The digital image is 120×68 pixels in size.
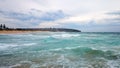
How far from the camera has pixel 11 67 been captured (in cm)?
636

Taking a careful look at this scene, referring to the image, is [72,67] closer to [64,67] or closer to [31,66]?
[64,67]

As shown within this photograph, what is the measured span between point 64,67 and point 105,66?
2089mm

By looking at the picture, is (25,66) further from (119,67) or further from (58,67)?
(119,67)

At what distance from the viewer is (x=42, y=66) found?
658cm

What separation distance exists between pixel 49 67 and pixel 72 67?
115cm

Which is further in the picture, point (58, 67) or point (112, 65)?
point (112, 65)

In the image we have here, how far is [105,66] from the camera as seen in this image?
6789 mm

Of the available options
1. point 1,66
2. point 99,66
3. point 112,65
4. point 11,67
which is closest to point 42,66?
point 11,67

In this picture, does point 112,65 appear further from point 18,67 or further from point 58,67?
point 18,67

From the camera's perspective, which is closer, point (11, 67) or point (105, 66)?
point (11, 67)

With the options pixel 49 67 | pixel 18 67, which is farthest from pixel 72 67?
pixel 18 67

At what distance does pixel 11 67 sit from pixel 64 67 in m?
2.54

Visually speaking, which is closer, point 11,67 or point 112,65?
point 11,67

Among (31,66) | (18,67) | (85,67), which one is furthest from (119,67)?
(18,67)
